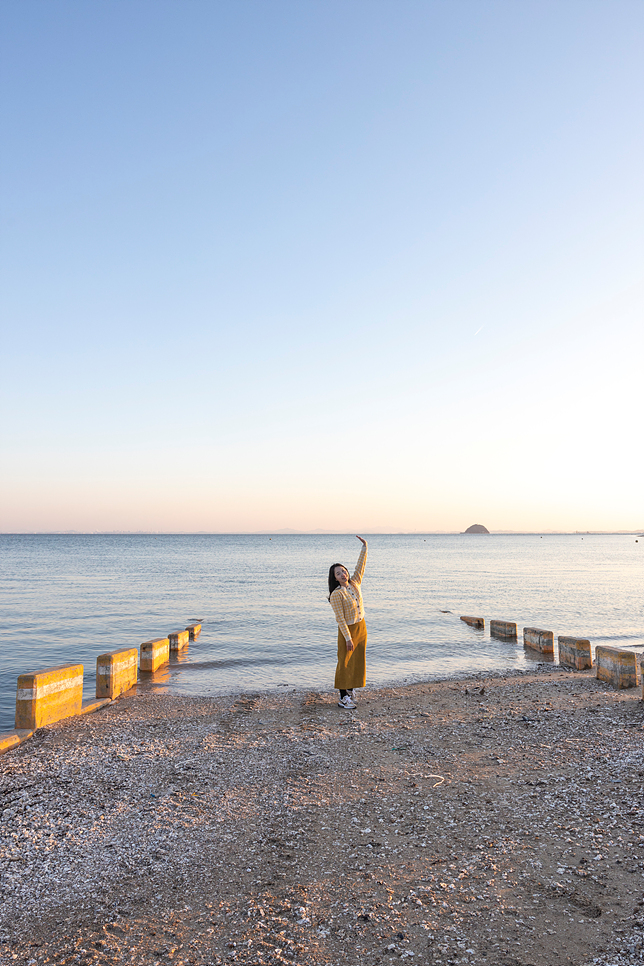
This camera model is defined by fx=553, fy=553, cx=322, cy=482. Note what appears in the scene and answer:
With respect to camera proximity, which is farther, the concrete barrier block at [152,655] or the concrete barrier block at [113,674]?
the concrete barrier block at [152,655]

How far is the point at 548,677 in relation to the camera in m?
13.7

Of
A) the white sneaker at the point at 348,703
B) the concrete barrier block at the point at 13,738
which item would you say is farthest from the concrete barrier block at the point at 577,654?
the concrete barrier block at the point at 13,738

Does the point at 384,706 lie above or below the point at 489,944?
below

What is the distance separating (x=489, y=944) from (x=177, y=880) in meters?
2.76

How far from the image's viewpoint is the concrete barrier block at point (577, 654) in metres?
14.5

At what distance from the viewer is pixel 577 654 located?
48.1 feet

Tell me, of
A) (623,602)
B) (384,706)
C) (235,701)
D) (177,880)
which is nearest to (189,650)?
(235,701)

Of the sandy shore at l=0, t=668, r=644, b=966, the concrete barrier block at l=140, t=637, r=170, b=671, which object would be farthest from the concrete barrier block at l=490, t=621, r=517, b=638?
the concrete barrier block at l=140, t=637, r=170, b=671

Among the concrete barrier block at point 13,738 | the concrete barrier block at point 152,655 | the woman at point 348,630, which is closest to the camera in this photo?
the concrete barrier block at point 13,738

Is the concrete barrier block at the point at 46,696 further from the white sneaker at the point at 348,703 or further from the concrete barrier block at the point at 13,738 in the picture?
the white sneaker at the point at 348,703

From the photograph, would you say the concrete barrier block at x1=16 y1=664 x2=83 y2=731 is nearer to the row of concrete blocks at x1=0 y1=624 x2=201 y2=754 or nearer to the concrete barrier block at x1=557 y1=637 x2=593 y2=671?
the row of concrete blocks at x1=0 y1=624 x2=201 y2=754

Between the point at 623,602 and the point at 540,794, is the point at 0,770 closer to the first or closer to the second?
the point at 540,794

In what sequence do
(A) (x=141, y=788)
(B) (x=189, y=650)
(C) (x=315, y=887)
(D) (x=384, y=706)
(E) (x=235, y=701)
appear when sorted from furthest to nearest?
1. (B) (x=189, y=650)
2. (E) (x=235, y=701)
3. (D) (x=384, y=706)
4. (A) (x=141, y=788)
5. (C) (x=315, y=887)

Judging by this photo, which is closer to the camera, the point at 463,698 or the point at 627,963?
the point at 627,963
